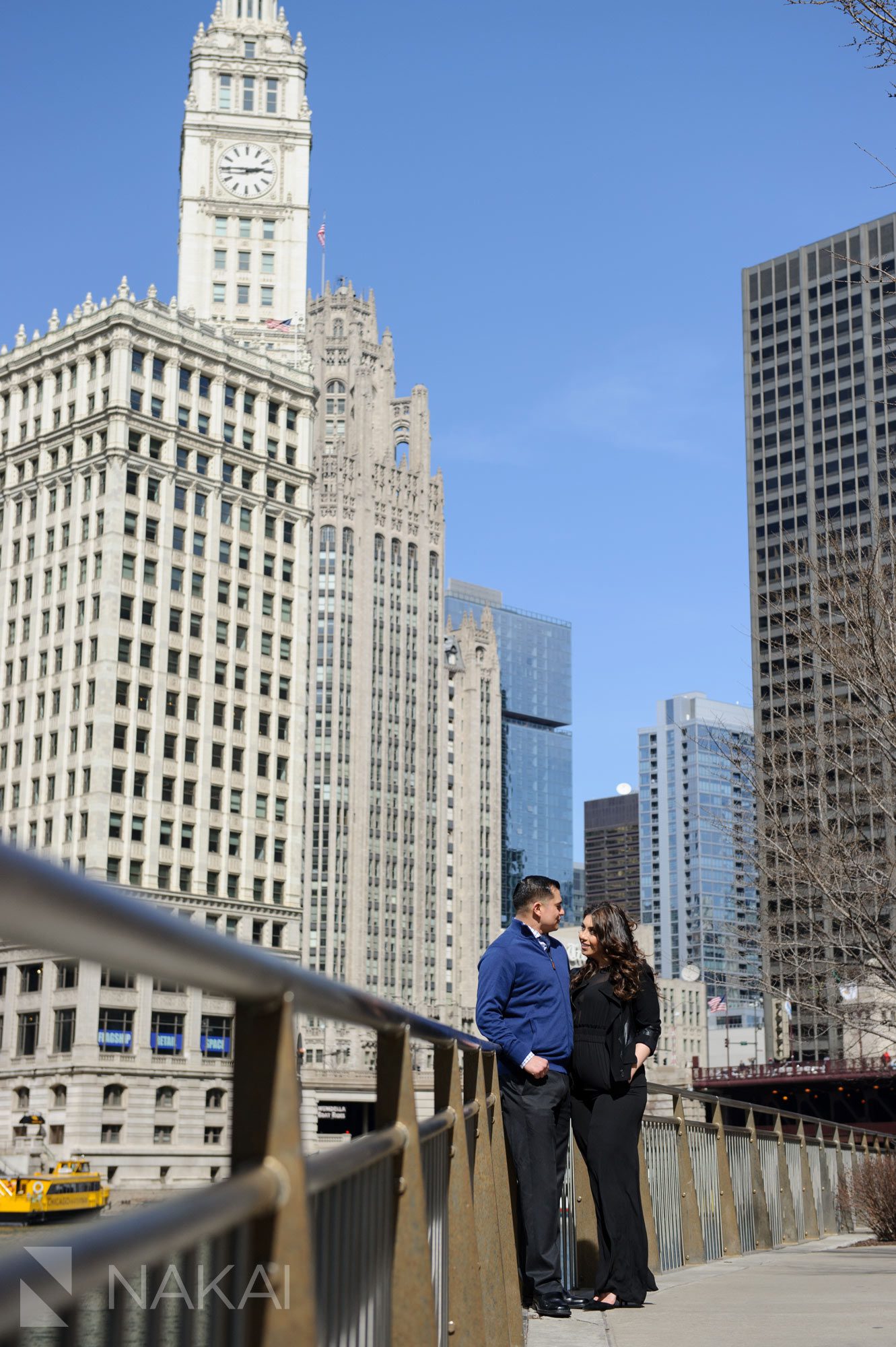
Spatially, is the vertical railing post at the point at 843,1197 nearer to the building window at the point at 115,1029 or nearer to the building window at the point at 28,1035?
the building window at the point at 115,1029

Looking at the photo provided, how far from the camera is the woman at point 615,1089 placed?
8.52m

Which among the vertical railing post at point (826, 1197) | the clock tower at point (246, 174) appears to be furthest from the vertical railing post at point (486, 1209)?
the clock tower at point (246, 174)

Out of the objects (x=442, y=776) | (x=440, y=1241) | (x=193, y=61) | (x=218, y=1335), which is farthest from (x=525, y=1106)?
(x=442, y=776)

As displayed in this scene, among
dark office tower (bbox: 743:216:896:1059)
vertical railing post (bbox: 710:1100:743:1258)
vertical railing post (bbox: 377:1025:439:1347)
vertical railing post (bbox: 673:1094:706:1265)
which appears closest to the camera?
vertical railing post (bbox: 377:1025:439:1347)

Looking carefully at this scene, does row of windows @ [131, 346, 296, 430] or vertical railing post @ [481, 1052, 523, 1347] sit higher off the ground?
row of windows @ [131, 346, 296, 430]

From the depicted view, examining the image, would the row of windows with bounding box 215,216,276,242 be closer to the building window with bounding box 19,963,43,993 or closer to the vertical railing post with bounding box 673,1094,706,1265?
the vertical railing post with bounding box 673,1094,706,1265

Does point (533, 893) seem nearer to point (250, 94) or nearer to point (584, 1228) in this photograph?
point (584, 1228)

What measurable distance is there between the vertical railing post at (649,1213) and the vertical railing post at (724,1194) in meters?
2.38

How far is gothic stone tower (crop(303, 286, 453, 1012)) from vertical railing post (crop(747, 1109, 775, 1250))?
395 ft

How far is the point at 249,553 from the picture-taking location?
314 ft

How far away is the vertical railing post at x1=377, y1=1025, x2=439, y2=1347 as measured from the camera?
358 centimetres

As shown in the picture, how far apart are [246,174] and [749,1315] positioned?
11670cm

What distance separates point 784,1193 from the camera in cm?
1683
